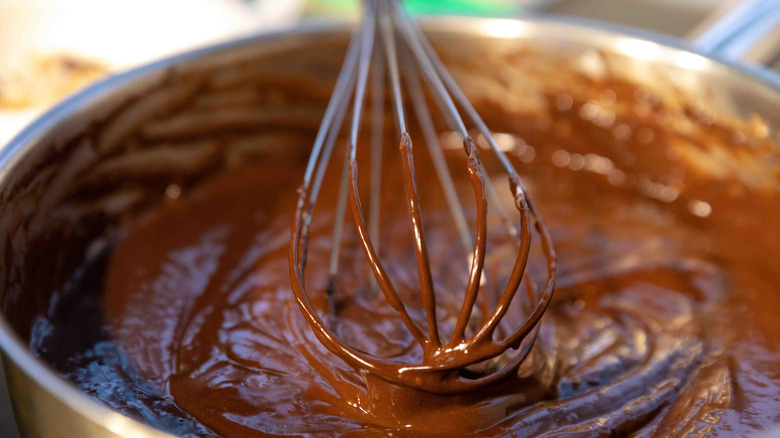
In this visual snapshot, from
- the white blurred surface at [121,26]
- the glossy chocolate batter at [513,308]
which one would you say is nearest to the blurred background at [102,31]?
the white blurred surface at [121,26]

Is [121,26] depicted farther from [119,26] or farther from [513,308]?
[513,308]

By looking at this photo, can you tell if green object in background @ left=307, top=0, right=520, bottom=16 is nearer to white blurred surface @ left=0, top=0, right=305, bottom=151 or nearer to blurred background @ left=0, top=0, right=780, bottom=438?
blurred background @ left=0, top=0, right=780, bottom=438

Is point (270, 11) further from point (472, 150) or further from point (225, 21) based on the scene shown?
point (472, 150)

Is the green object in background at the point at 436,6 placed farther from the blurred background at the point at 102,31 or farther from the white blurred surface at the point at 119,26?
the white blurred surface at the point at 119,26

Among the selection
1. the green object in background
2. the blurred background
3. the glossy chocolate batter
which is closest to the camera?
the glossy chocolate batter

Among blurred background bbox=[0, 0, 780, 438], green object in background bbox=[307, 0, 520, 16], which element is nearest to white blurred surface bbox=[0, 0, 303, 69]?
blurred background bbox=[0, 0, 780, 438]

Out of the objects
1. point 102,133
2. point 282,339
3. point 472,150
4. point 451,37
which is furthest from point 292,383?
point 451,37
